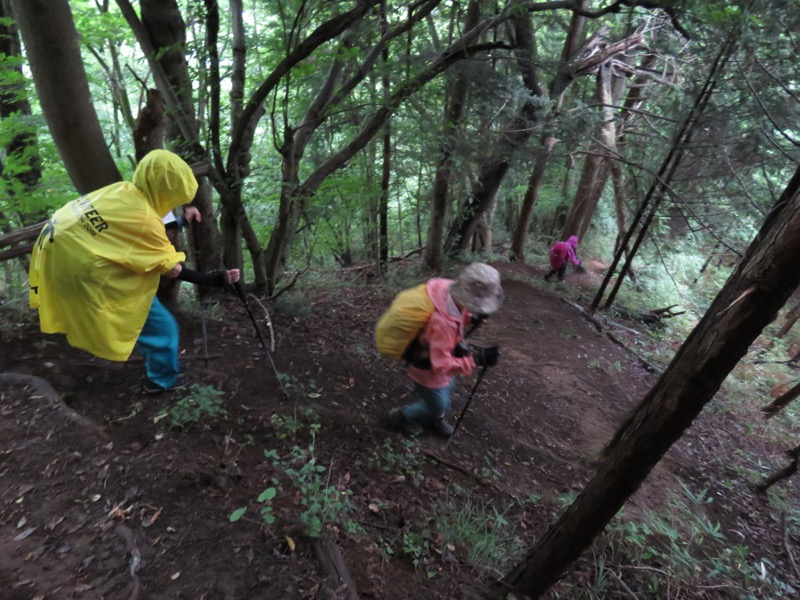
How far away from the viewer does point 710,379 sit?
1.99m

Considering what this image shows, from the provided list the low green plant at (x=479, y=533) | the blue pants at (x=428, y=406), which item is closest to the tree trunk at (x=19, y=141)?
the blue pants at (x=428, y=406)

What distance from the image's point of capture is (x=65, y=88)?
3.54 metres

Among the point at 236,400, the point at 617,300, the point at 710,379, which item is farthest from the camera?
the point at 617,300

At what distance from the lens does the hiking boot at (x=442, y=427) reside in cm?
439

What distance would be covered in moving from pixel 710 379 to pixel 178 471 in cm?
329

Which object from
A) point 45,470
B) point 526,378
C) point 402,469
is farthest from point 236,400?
point 526,378

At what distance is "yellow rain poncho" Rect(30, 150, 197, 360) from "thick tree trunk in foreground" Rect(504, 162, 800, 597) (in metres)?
3.21

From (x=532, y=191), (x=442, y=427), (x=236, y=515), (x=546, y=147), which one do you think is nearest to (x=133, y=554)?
(x=236, y=515)

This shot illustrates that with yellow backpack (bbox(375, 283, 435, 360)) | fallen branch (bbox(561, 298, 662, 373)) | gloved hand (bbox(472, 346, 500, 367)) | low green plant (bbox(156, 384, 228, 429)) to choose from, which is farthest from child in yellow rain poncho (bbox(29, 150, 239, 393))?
fallen branch (bbox(561, 298, 662, 373))

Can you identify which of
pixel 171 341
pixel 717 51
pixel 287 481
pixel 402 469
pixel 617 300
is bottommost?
pixel 617 300

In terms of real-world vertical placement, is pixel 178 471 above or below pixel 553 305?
above

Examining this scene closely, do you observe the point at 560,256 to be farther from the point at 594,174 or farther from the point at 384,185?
the point at 384,185

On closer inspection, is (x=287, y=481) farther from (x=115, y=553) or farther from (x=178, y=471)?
(x=115, y=553)

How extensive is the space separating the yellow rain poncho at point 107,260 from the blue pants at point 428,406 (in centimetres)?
242
